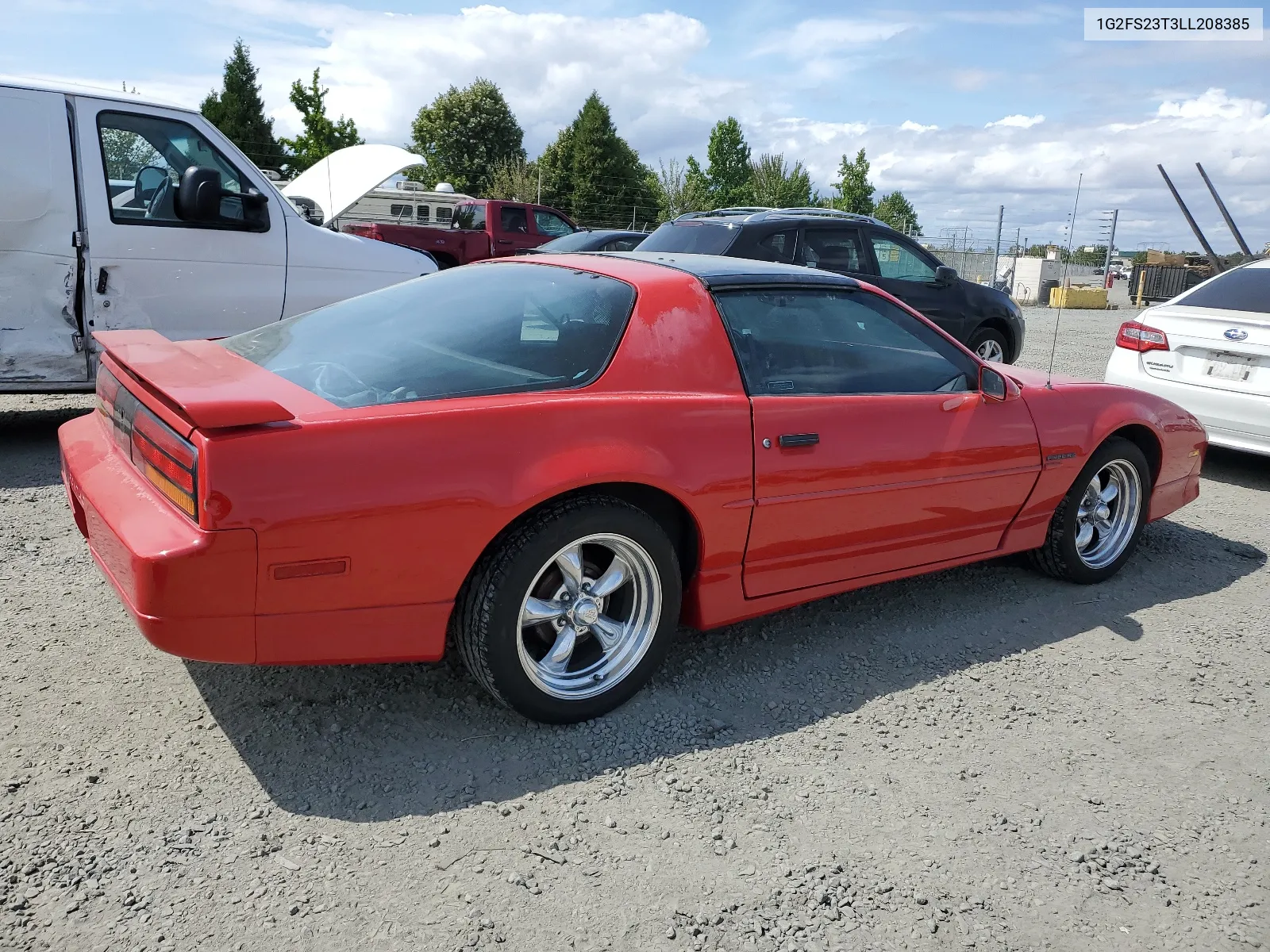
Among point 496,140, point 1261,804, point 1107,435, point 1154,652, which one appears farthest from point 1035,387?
point 496,140

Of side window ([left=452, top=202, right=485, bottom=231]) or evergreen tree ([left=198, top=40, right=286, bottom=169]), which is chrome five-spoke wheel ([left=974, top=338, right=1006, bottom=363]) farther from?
evergreen tree ([left=198, top=40, right=286, bottom=169])

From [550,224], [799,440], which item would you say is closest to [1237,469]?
[799,440]

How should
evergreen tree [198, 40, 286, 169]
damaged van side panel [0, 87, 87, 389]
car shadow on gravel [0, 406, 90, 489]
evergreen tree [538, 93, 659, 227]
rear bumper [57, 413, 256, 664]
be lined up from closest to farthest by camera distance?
1. rear bumper [57, 413, 256, 664]
2. car shadow on gravel [0, 406, 90, 489]
3. damaged van side panel [0, 87, 87, 389]
4. evergreen tree [198, 40, 286, 169]
5. evergreen tree [538, 93, 659, 227]

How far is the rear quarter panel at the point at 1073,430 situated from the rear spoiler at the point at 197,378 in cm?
298

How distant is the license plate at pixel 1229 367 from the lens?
6352mm

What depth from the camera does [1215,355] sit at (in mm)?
6512

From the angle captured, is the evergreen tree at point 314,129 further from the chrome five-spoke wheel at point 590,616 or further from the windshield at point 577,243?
the chrome five-spoke wheel at point 590,616

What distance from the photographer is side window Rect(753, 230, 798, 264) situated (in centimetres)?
817

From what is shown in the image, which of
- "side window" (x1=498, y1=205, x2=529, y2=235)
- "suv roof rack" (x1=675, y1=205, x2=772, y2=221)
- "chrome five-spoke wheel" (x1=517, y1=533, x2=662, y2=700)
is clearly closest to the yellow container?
"side window" (x1=498, y1=205, x2=529, y2=235)

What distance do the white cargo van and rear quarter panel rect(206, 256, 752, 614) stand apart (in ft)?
13.0

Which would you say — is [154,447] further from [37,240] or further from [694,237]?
[694,237]

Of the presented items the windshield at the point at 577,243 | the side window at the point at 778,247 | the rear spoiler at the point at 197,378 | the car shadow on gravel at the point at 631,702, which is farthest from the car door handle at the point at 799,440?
the windshield at the point at 577,243

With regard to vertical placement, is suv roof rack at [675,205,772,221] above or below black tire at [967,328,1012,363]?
above

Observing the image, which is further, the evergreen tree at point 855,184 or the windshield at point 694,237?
the evergreen tree at point 855,184
